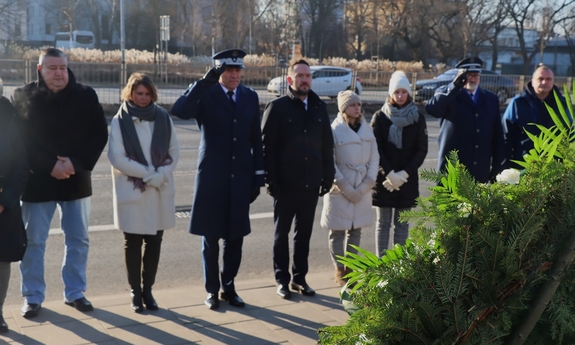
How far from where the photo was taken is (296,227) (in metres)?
6.23

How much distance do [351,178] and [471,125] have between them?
4.63 feet

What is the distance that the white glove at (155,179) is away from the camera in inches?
219

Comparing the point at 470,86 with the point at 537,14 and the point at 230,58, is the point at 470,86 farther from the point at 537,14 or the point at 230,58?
the point at 537,14

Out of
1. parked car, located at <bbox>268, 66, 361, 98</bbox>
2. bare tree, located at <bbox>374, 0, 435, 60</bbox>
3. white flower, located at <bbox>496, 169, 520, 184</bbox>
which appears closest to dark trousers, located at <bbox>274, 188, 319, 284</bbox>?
white flower, located at <bbox>496, 169, 520, 184</bbox>

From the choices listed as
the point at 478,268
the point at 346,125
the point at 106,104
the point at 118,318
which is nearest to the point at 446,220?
the point at 478,268

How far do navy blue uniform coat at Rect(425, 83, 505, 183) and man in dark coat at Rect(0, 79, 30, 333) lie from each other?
12.5 feet

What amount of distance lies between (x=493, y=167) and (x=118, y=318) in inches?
155

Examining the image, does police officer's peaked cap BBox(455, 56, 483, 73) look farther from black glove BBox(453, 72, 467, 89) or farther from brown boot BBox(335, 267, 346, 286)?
brown boot BBox(335, 267, 346, 286)

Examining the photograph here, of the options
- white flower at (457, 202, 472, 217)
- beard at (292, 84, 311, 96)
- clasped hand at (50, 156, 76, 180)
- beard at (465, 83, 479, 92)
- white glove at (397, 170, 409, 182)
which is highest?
beard at (465, 83, 479, 92)

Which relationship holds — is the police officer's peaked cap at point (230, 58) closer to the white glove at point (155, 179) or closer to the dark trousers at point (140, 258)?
the white glove at point (155, 179)

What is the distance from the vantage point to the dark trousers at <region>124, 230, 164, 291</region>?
563cm

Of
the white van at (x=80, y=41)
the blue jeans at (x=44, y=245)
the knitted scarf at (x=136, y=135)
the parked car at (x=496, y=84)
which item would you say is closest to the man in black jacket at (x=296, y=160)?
the knitted scarf at (x=136, y=135)

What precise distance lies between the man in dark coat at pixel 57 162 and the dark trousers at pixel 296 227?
5.25ft

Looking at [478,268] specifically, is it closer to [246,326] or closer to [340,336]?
[340,336]
